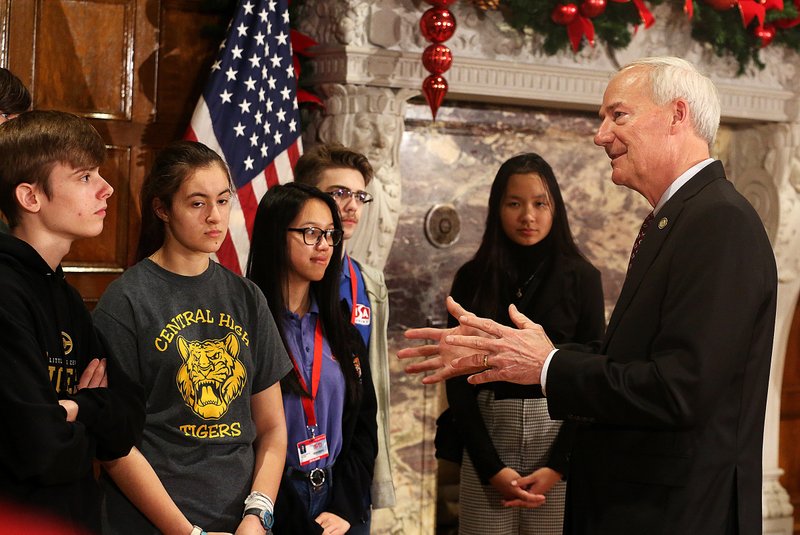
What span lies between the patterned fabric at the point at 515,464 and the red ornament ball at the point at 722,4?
1.99 m

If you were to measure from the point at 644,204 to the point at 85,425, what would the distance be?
3.53 meters

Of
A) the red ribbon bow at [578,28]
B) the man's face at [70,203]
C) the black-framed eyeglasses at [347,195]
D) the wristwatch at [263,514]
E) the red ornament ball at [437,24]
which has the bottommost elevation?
the wristwatch at [263,514]

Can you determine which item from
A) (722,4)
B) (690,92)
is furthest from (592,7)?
(690,92)

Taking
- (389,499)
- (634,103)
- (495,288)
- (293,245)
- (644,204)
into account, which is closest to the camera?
(634,103)

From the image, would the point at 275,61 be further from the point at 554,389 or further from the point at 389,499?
the point at 554,389

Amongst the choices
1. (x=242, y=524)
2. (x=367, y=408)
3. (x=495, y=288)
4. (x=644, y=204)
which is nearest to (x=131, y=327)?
(x=242, y=524)

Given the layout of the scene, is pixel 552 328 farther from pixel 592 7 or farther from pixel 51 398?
pixel 51 398

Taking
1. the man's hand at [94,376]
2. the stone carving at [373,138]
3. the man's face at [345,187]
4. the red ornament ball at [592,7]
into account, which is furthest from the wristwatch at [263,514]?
the red ornament ball at [592,7]

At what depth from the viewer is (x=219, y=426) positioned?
2.54m

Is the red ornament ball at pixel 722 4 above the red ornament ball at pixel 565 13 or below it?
above

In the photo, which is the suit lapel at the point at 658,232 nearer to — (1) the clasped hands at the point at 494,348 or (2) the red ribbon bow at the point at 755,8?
(1) the clasped hands at the point at 494,348

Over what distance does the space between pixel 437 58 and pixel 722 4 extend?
1.45 meters

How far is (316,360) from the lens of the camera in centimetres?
297

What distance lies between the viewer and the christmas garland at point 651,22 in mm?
4277
